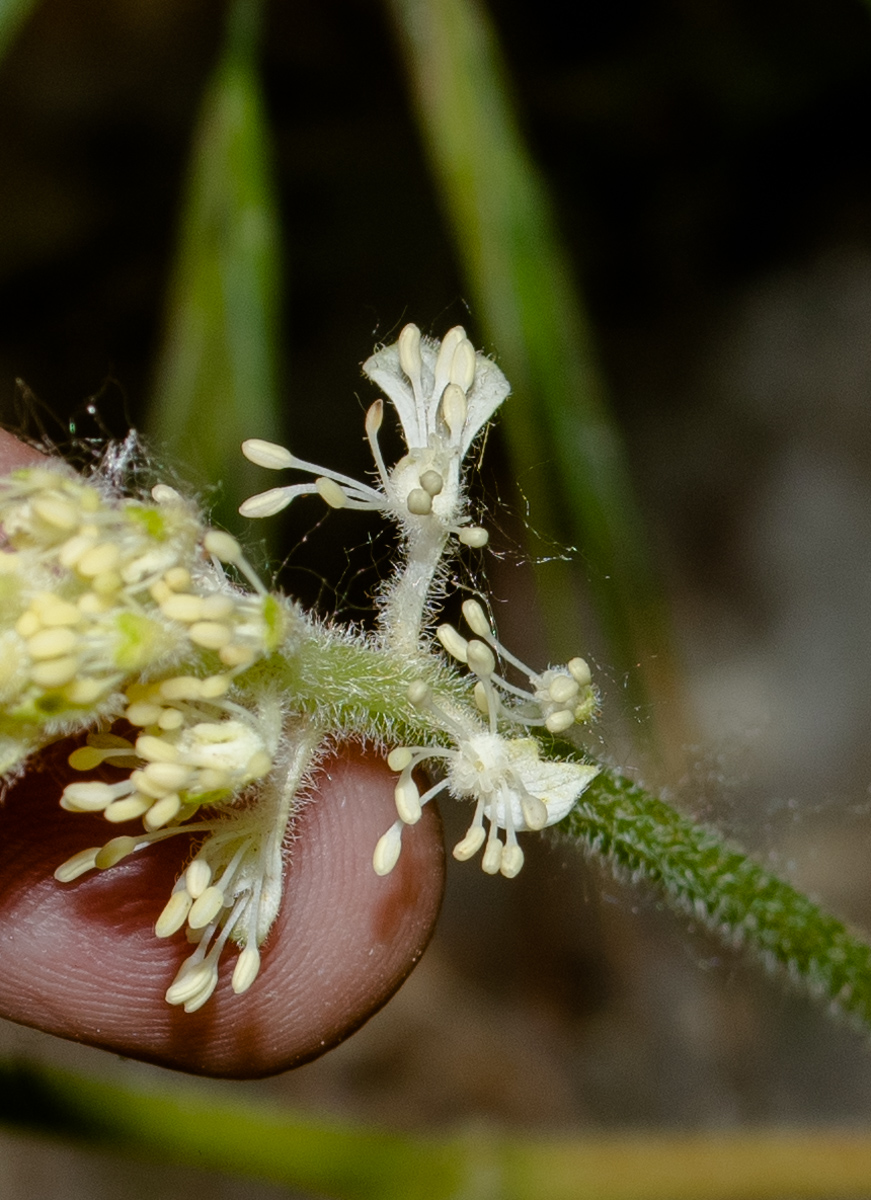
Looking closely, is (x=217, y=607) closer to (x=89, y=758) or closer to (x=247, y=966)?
(x=89, y=758)

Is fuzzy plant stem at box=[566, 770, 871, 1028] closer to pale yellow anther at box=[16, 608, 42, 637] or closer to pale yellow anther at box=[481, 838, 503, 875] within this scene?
pale yellow anther at box=[481, 838, 503, 875]

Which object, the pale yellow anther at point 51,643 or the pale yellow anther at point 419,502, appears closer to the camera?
the pale yellow anther at point 51,643

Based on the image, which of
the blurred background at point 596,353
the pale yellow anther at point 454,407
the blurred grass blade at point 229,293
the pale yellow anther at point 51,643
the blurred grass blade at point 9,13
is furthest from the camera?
the blurred background at point 596,353

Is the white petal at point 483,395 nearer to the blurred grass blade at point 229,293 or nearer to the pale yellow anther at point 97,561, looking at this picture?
the pale yellow anther at point 97,561

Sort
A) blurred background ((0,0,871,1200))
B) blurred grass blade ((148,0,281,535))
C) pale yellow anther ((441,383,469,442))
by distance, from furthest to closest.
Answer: blurred background ((0,0,871,1200))
blurred grass blade ((148,0,281,535))
pale yellow anther ((441,383,469,442))

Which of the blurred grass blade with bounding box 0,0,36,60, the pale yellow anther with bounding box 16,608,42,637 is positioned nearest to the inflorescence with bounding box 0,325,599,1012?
the pale yellow anther with bounding box 16,608,42,637

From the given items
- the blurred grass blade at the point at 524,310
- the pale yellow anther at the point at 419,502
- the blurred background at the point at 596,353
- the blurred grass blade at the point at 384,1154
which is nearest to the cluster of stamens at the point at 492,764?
the pale yellow anther at the point at 419,502

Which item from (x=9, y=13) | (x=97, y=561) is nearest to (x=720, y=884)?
(x=97, y=561)
